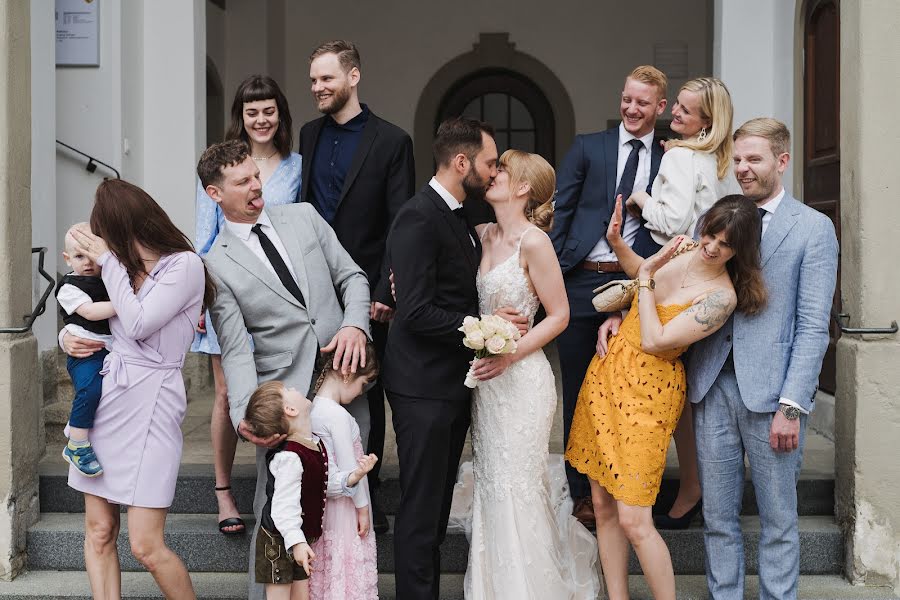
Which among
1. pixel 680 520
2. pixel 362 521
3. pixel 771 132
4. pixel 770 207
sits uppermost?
pixel 771 132

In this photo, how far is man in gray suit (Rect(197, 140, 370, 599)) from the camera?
397 cm

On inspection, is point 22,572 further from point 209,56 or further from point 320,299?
point 209,56

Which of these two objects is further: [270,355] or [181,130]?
[181,130]

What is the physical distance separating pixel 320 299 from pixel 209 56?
20.3 ft

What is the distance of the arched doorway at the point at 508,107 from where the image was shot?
1104 cm

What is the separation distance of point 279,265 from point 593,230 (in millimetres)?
1387

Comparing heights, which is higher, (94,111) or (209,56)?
(209,56)

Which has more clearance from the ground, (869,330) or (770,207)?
(770,207)

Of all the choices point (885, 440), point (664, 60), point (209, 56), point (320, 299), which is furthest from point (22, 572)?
point (664, 60)

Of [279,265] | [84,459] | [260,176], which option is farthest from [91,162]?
[84,459]

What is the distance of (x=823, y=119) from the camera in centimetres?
629

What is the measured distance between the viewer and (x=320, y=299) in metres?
4.14

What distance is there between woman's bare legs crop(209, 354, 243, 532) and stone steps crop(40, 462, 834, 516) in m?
0.26

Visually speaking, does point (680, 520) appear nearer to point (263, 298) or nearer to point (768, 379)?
point (768, 379)
